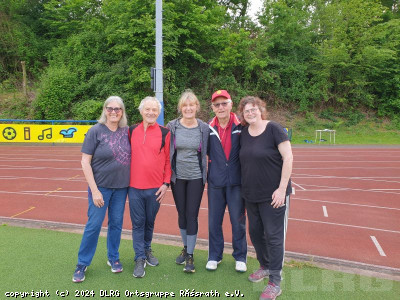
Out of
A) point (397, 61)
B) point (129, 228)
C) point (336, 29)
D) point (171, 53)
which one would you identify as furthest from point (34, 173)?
point (397, 61)

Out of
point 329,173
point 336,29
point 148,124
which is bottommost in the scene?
point 329,173

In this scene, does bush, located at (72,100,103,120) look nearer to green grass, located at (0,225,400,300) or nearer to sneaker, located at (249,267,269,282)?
green grass, located at (0,225,400,300)

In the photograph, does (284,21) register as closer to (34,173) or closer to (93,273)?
(34,173)

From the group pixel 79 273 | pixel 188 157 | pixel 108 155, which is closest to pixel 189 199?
pixel 188 157

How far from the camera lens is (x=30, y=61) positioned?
24312 mm

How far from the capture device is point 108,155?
9.91 ft

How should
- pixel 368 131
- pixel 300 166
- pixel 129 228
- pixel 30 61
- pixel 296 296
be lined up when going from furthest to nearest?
pixel 30 61, pixel 368 131, pixel 300 166, pixel 129 228, pixel 296 296

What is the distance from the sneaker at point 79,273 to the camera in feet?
10.0

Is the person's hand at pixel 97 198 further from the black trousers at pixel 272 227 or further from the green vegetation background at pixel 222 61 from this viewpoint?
the green vegetation background at pixel 222 61

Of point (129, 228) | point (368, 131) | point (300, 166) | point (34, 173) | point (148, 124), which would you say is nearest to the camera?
point (148, 124)

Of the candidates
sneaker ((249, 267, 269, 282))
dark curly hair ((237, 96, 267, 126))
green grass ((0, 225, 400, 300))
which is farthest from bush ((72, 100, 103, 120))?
sneaker ((249, 267, 269, 282))

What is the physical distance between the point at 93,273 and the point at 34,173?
277 inches

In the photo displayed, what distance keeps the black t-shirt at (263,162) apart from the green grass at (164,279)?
97 cm

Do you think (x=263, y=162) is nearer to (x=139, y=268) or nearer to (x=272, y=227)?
(x=272, y=227)
